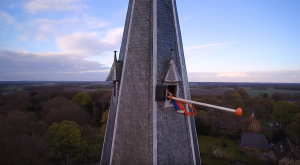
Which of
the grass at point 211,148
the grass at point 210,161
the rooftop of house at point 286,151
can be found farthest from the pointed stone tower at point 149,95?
the rooftop of house at point 286,151

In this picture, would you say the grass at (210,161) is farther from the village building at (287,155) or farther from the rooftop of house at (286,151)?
the rooftop of house at (286,151)

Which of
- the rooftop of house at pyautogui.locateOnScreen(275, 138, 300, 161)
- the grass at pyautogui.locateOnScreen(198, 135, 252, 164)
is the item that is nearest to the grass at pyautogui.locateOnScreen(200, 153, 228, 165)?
the grass at pyautogui.locateOnScreen(198, 135, 252, 164)

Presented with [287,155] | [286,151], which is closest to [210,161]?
[287,155]

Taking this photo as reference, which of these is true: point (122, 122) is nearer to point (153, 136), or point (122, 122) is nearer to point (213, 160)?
point (153, 136)

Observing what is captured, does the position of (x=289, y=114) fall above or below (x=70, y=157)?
above

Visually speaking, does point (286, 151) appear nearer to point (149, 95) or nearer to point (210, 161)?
point (210, 161)

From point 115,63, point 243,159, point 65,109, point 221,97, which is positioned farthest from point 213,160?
point 221,97
